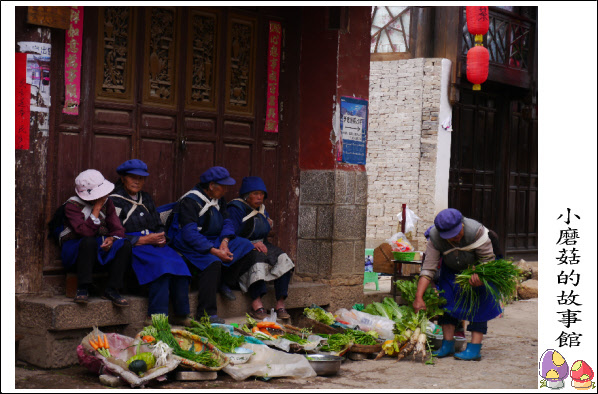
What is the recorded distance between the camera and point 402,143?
13773 millimetres

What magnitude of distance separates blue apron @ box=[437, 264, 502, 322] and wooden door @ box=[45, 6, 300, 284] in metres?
2.10

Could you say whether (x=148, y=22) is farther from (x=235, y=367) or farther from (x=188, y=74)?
(x=235, y=367)

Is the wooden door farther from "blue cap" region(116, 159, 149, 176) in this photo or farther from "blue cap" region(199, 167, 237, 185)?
"blue cap" region(199, 167, 237, 185)

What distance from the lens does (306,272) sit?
900 centimetres

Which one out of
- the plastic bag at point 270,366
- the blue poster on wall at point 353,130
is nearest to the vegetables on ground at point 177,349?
the plastic bag at point 270,366

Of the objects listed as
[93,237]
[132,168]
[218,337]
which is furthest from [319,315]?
[93,237]

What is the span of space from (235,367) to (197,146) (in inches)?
107

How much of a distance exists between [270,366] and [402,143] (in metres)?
7.96

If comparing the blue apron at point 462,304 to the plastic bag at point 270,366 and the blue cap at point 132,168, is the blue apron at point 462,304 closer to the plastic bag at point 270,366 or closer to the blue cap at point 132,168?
the plastic bag at point 270,366

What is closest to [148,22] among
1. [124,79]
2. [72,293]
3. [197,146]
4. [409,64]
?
[124,79]

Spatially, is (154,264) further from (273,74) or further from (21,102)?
(273,74)

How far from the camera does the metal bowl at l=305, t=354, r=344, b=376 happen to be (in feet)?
21.6

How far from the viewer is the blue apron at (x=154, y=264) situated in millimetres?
6840

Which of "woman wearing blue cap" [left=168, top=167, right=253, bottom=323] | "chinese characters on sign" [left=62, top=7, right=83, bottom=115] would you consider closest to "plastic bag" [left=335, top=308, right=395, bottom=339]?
"woman wearing blue cap" [left=168, top=167, right=253, bottom=323]
